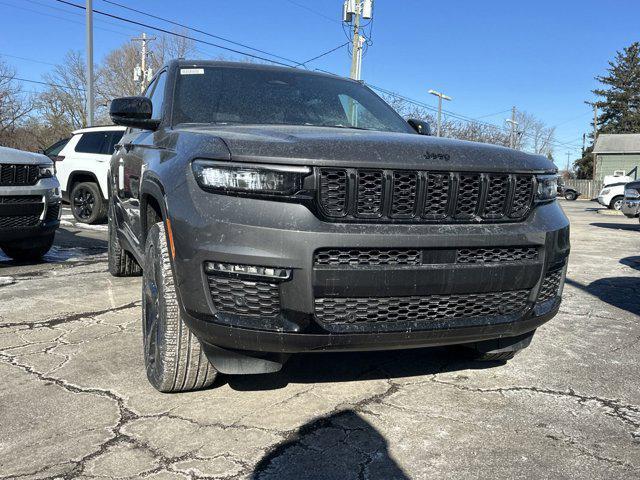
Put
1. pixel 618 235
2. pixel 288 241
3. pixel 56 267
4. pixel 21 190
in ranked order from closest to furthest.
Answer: pixel 288 241 < pixel 21 190 < pixel 56 267 < pixel 618 235

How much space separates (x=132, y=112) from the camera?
3.31 metres

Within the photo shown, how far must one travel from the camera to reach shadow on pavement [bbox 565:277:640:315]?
17.1 feet

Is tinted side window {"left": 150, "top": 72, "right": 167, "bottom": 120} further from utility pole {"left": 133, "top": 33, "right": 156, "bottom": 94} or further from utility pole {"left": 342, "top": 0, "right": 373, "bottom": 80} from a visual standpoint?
utility pole {"left": 133, "top": 33, "right": 156, "bottom": 94}

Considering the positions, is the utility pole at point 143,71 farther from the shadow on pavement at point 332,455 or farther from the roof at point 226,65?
the shadow on pavement at point 332,455

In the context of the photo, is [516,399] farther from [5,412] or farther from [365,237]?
[5,412]

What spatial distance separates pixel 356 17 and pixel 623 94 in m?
52.8

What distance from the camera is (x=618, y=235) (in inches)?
480

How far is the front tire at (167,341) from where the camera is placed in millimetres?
2592

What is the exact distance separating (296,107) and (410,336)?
182 centimetres

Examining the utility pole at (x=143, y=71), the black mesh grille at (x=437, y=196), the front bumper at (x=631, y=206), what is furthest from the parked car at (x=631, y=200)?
the utility pole at (x=143, y=71)

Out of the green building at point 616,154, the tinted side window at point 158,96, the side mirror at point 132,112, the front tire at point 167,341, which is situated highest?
the green building at point 616,154

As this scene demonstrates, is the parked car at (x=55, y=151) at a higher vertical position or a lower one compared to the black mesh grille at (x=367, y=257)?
higher

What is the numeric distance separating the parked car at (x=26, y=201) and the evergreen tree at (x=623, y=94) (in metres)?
67.4

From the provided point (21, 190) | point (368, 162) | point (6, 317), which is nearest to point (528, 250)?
point (368, 162)
